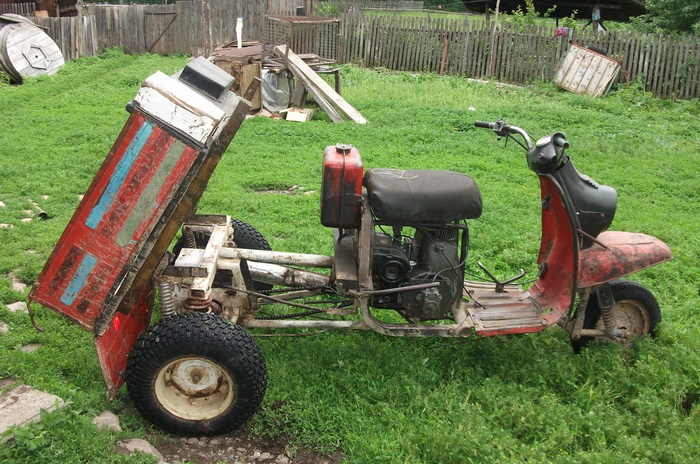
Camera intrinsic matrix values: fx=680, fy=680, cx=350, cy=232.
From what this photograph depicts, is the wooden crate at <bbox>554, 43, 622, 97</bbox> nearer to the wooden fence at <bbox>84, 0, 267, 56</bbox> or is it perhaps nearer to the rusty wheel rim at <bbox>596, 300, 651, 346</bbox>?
the wooden fence at <bbox>84, 0, 267, 56</bbox>

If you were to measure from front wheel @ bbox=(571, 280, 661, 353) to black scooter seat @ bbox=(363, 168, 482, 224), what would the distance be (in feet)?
4.42

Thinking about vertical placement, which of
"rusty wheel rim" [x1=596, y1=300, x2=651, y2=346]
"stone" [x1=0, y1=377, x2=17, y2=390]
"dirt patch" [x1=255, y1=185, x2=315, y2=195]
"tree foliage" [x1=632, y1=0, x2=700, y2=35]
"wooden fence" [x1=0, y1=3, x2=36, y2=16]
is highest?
"tree foliage" [x1=632, y1=0, x2=700, y2=35]

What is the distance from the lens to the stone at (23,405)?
355 centimetres

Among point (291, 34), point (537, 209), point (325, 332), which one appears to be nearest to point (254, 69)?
point (291, 34)

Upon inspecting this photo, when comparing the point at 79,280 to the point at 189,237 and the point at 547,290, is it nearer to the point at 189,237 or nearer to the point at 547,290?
the point at 189,237

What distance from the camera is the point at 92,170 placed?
8.73 meters

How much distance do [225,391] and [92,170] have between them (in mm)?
5539

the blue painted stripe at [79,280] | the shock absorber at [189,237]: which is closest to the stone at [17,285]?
the shock absorber at [189,237]

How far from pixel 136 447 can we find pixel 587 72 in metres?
14.4

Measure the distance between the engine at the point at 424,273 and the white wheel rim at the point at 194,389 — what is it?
1.20 metres

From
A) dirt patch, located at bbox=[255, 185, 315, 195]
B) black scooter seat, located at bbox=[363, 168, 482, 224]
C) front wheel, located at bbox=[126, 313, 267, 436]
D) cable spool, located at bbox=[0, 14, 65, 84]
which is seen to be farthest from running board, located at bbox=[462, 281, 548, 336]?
cable spool, located at bbox=[0, 14, 65, 84]

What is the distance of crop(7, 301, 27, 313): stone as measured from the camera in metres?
5.16

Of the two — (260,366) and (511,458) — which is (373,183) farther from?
(511,458)

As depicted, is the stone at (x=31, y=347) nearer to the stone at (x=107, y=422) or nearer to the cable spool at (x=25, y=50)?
the stone at (x=107, y=422)
